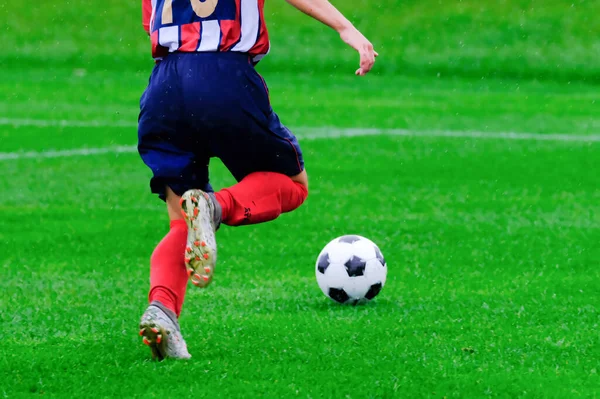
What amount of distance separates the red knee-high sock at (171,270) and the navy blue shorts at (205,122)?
20 cm

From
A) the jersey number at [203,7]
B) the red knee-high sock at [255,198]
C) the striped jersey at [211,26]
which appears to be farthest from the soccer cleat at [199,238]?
the jersey number at [203,7]

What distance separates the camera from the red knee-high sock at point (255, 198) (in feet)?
16.2

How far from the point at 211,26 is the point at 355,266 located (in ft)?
6.33

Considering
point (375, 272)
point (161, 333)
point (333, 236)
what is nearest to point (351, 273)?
point (375, 272)

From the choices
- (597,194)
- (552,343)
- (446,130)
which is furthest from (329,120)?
(552,343)

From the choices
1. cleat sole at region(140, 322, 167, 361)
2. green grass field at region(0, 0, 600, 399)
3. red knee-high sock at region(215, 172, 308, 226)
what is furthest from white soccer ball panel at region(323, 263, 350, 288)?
cleat sole at region(140, 322, 167, 361)

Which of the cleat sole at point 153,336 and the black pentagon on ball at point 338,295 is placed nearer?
the cleat sole at point 153,336

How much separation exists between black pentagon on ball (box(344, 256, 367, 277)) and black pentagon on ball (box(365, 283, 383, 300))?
4.1 inches

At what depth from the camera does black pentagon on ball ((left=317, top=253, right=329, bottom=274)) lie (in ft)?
20.9

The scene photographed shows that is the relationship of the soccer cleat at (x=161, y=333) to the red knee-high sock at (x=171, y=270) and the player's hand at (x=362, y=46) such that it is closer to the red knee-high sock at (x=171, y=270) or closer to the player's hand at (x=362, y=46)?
the red knee-high sock at (x=171, y=270)

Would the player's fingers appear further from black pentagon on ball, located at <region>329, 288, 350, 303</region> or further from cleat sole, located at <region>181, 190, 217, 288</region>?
black pentagon on ball, located at <region>329, 288, 350, 303</region>

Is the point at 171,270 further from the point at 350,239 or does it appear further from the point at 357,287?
the point at 350,239

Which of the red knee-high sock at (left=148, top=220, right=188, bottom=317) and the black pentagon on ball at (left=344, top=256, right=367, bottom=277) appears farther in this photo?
the black pentagon on ball at (left=344, top=256, right=367, bottom=277)

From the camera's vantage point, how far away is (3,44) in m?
28.8
